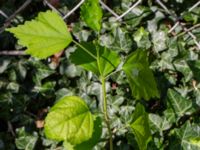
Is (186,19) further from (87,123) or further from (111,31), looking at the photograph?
(87,123)

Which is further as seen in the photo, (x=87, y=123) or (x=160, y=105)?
(x=160, y=105)

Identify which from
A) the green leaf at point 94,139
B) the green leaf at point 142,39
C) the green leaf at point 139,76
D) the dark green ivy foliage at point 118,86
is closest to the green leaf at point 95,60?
the green leaf at point 139,76

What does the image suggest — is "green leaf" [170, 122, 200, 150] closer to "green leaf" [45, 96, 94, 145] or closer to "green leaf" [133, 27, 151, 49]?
"green leaf" [133, 27, 151, 49]

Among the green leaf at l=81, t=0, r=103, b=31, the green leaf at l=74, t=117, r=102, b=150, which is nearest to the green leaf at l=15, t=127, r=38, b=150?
the green leaf at l=74, t=117, r=102, b=150

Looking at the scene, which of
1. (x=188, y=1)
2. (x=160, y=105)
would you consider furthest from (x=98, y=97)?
(x=188, y=1)

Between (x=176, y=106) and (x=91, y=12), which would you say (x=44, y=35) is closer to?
(x=91, y=12)

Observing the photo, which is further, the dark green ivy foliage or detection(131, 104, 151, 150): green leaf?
the dark green ivy foliage

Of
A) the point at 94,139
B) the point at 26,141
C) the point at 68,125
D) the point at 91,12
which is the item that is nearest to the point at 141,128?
the point at 94,139
